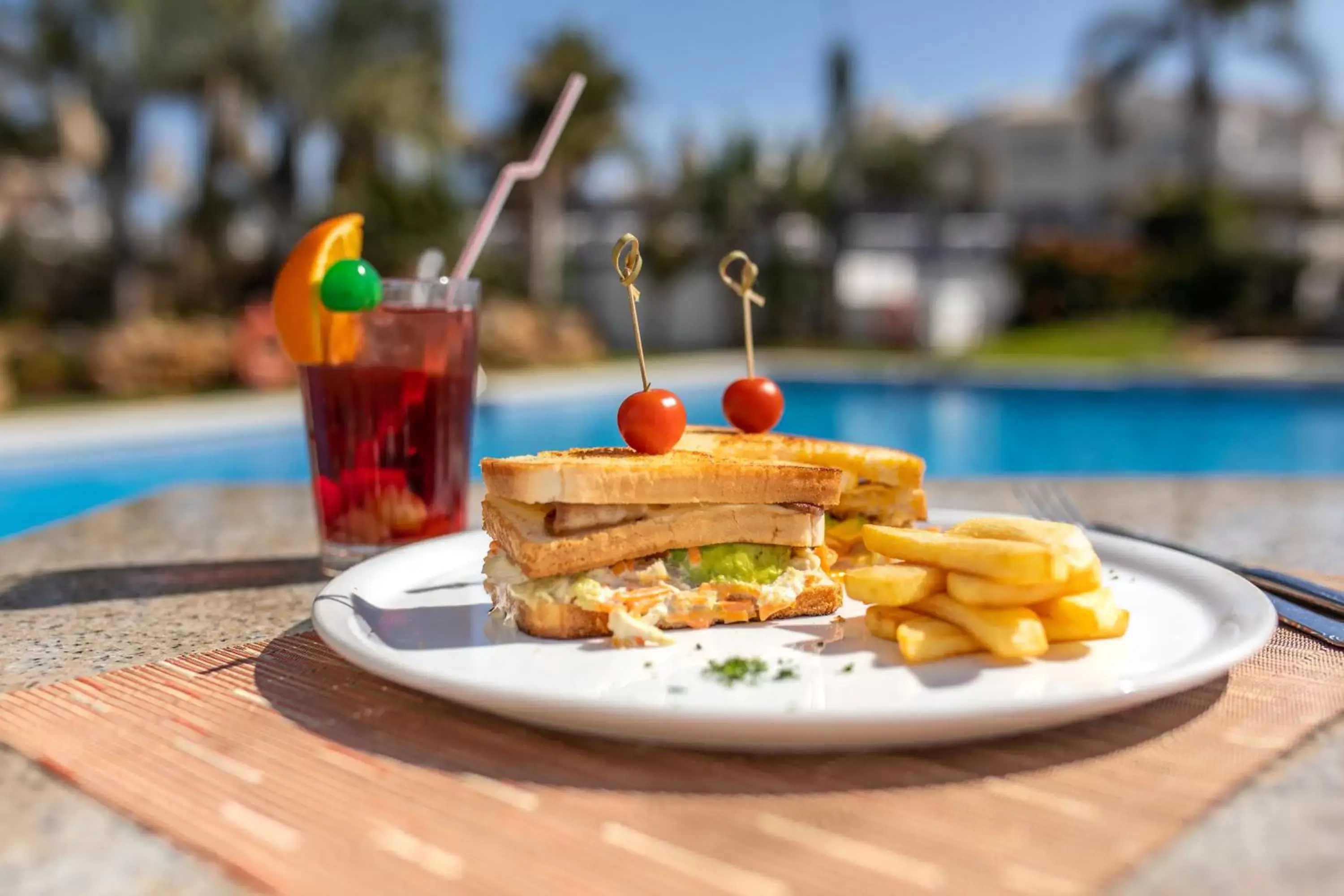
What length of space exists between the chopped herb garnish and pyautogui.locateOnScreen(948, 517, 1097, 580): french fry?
0.41 m

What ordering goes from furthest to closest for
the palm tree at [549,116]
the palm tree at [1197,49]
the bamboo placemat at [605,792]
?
the palm tree at [1197,49] → the palm tree at [549,116] → the bamboo placemat at [605,792]

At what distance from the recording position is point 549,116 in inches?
1015

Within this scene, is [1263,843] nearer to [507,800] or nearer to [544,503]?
[507,800]

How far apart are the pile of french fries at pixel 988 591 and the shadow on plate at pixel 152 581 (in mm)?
1352

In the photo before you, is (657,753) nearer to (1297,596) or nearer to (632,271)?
(632,271)

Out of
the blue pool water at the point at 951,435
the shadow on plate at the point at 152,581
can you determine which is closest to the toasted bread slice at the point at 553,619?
the shadow on plate at the point at 152,581

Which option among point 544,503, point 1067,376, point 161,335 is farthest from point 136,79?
point 544,503

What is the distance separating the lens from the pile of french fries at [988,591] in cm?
160

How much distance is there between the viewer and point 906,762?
1355 mm

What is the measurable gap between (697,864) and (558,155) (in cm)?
2565

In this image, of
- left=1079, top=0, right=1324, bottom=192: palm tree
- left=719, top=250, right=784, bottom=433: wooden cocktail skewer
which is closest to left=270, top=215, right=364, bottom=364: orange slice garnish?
left=719, top=250, right=784, bottom=433: wooden cocktail skewer

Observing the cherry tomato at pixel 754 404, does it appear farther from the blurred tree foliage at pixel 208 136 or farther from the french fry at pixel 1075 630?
the blurred tree foliage at pixel 208 136

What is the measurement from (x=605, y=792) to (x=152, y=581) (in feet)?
5.38

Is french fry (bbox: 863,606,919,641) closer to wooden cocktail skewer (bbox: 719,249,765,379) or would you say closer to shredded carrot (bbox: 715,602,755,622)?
shredded carrot (bbox: 715,602,755,622)
